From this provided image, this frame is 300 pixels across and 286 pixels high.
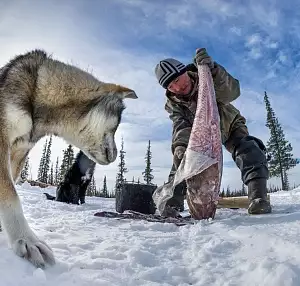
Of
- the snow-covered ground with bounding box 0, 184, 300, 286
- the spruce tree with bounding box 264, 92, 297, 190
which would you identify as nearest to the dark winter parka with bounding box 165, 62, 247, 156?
the snow-covered ground with bounding box 0, 184, 300, 286

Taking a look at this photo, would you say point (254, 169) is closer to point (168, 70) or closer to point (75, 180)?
point (168, 70)

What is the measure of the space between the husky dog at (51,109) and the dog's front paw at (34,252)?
1.34ft

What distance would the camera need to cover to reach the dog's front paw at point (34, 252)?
7.49ft

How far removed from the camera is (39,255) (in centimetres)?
231

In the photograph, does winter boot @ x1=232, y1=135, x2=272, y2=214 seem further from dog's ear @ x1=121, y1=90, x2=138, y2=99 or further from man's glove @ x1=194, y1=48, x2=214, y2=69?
dog's ear @ x1=121, y1=90, x2=138, y2=99

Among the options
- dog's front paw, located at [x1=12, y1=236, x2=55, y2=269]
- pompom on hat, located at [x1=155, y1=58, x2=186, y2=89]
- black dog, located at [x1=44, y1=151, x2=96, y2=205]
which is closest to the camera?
dog's front paw, located at [x1=12, y1=236, x2=55, y2=269]

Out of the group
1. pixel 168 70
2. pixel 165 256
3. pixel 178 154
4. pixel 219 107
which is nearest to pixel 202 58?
pixel 168 70

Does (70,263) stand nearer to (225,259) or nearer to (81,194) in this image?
(225,259)

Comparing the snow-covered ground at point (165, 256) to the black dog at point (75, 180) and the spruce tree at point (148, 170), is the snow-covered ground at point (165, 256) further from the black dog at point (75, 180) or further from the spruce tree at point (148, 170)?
the spruce tree at point (148, 170)

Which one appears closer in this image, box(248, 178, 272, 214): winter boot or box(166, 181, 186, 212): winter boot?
box(248, 178, 272, 214): winter boot

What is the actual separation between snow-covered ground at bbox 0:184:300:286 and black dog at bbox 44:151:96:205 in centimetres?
480

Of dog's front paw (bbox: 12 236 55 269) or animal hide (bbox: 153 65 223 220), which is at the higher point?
animal hide (bbox: 153 65 223 220)

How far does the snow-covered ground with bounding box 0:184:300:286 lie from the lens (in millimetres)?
2104

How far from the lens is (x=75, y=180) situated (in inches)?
354
